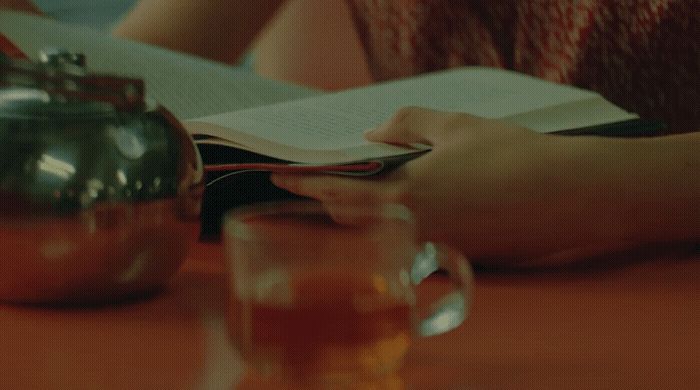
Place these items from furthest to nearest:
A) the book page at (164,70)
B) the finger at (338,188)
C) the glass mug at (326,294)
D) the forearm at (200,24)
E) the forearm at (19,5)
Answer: the forearm at (200,24)
the forearm at (19,5)
the book page at (164,70)
the finger at (338,188)
the glass mug at (326,294)

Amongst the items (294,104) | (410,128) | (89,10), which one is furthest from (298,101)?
(89,10)

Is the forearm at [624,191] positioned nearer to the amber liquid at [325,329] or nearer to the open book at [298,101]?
the open book at [298,101]

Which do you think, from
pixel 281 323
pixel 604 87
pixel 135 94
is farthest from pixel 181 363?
pixel 604 87

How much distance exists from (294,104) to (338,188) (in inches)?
8.6

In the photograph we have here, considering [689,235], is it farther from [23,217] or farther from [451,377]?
[23,217]

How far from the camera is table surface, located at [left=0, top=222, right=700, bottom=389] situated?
1.46 feet

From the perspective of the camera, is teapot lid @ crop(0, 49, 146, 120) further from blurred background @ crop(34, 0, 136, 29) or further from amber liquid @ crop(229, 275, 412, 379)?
blurred background @ crop(34, 0, 136, 29)

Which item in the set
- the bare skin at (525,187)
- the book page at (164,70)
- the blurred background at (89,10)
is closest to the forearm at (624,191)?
the bare skin at (525,187)

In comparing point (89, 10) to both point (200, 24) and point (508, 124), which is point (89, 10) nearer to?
point (200, 24)

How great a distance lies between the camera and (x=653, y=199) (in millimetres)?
676

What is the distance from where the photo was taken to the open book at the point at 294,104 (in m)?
0.67

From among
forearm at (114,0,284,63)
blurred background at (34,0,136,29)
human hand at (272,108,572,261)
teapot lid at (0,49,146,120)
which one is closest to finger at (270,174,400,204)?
human hand at (272,108,572,261)

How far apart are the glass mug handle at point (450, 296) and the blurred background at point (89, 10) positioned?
1.80 m

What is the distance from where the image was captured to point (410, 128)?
697mm
